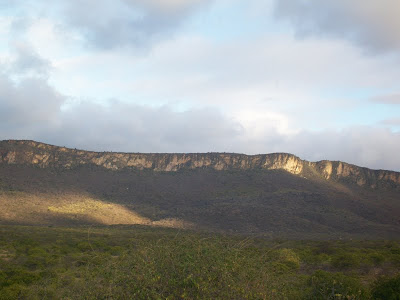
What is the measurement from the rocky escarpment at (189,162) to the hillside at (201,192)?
324 mm

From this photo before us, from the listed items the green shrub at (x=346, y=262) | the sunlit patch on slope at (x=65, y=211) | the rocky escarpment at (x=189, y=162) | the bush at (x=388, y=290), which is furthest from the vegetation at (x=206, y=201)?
the bush at (x=388, y=290)

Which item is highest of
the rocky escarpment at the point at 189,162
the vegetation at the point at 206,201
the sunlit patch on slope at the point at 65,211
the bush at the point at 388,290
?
the rocky escarpment at the point at 189,162

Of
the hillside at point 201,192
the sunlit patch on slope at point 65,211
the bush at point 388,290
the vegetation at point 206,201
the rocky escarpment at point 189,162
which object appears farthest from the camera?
the rocky escarpment at point 189,162

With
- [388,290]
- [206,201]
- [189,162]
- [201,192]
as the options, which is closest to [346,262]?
[388,290]

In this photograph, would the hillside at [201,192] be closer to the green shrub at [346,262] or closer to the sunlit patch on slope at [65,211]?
the sunlit patch on slope at [65,211]

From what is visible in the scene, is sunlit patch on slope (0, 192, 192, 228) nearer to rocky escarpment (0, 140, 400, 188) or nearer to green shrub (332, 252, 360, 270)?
rocky escarpment (0, 140, 400, 188)

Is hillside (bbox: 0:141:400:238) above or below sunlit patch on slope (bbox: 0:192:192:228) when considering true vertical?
above

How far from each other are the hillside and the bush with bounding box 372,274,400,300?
47.2 m

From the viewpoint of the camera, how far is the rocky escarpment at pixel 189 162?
110125mm

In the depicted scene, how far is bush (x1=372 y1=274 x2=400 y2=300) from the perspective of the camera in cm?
1539

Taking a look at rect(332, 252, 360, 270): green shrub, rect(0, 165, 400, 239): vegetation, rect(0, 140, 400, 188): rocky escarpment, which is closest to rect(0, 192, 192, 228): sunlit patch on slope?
rect(0, 165, 400, 239): vegetation

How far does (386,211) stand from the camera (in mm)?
90312

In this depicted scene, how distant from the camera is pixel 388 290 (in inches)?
622

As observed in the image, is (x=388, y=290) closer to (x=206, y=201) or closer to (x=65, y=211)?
(x=65, y=211)
